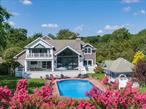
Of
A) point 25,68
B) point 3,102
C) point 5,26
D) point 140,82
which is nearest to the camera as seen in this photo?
point 3,102

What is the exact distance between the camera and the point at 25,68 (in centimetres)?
5159

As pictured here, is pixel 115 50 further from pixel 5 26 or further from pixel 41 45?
pixel 5 26

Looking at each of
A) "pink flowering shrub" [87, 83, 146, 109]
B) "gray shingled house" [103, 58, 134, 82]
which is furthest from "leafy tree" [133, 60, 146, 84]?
"pink flowering shrub" [87, 83, 146, 109]

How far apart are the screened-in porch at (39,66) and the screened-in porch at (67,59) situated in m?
1.81

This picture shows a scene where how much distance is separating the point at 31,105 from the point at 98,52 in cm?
5852

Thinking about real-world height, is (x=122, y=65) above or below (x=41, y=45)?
below

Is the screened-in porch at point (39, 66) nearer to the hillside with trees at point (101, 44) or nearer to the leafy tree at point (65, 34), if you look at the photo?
the hillside with trees at point (101, 44)

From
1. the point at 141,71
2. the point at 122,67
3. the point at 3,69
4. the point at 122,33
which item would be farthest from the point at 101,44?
the point at 141,71

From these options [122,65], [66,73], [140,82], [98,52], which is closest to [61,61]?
[66,73]

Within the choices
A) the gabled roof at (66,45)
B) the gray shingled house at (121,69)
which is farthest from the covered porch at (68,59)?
the gray shingled house at (121,69)

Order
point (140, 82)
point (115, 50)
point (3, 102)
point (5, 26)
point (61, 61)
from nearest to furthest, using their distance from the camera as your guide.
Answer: point (3, 102)
point (140, 82)
point (5, 26)
point (61, 61)
point (115, 50)

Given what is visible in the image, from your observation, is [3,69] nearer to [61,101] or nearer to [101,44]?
[101,44]

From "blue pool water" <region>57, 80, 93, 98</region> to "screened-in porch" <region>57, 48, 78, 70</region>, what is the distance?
8.86 metres

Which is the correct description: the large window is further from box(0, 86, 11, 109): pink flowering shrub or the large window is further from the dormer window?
box(0, 86, 11, 109): pink flowering shrub
